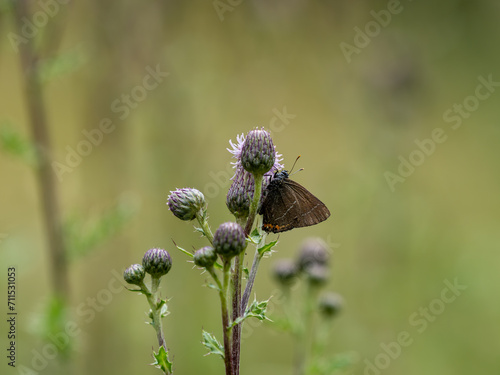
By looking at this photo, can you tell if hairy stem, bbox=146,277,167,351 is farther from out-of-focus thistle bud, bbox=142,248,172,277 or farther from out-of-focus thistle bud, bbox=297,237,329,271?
out-of-focus thistle bud, bbox=297,237,329,271

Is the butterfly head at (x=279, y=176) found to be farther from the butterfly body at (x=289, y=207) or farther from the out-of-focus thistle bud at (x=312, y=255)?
the out-of-focus thistle bud at (x=312, y=255)

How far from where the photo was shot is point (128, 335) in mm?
4441

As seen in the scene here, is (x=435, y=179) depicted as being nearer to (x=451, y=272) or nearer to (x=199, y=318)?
(x=451, y=272)

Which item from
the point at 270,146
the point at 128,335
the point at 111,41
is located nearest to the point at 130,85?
the point at 111,41

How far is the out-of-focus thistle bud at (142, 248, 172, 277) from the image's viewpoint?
2129 millimetres

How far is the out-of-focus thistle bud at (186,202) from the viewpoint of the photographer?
7.27 ft

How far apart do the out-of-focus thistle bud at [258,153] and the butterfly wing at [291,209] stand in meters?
0.14

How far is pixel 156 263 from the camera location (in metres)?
2.15

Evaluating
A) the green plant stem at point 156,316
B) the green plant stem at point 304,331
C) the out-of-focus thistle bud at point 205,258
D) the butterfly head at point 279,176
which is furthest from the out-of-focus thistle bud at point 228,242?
the green plant stem at point 304,331

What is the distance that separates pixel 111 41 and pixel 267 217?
257 cm

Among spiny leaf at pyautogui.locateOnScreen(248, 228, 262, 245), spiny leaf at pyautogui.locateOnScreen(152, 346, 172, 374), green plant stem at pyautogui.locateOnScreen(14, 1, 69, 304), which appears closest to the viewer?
spiny leaf at pyautogui.locateOnScreen(152, 346, 172, 374)

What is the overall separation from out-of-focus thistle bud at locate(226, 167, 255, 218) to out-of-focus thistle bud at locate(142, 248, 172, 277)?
0.35m

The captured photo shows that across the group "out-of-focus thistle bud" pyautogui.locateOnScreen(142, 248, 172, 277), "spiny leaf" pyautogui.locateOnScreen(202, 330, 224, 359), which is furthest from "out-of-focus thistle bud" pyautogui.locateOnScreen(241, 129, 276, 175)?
"spiny leaf" pyautogui.locateOnScreen(202, 330, 224, 359)

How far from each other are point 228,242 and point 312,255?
1.57 metres
